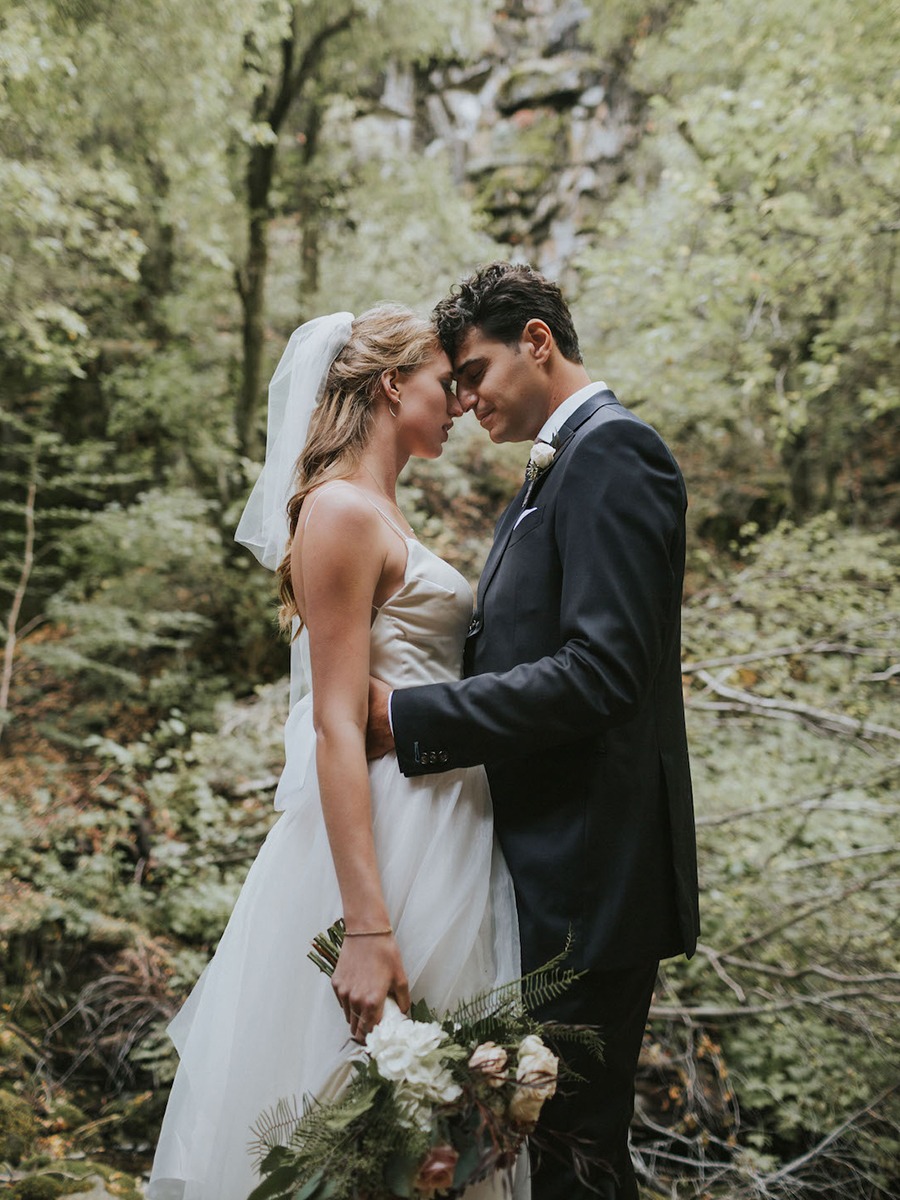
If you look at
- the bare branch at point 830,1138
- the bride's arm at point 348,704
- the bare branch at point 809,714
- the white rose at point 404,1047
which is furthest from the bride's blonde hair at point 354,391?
the bare branch at point 809,714

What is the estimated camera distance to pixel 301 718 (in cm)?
201

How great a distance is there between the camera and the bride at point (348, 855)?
164 centimetres

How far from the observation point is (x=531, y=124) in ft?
47.9

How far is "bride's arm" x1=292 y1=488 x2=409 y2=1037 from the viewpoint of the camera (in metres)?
1.57

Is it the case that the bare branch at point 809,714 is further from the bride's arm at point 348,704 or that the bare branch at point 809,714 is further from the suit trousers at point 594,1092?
the bride's arm at point 348,704

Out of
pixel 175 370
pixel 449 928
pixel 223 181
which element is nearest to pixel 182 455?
pixel 175 370

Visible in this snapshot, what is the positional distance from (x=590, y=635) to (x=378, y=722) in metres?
0.48

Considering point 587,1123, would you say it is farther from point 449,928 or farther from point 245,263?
point 245,263

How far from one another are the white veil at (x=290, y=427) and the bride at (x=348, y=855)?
0.22ft

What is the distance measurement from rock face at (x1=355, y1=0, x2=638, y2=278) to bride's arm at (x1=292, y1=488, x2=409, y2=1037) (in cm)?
1288

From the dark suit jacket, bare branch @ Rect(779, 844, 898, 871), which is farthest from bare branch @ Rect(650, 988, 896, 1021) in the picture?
the dark suit jacket

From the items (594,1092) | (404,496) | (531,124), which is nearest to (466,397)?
(594,1092)

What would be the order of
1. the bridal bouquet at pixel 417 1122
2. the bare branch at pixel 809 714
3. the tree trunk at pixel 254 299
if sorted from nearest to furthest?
the bridal bouquet at pixel 417 1122 < the bare branch at pixel 809 714 < the tree trunk at pixel 254 299

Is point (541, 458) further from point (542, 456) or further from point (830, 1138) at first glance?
point (830, 1138)
